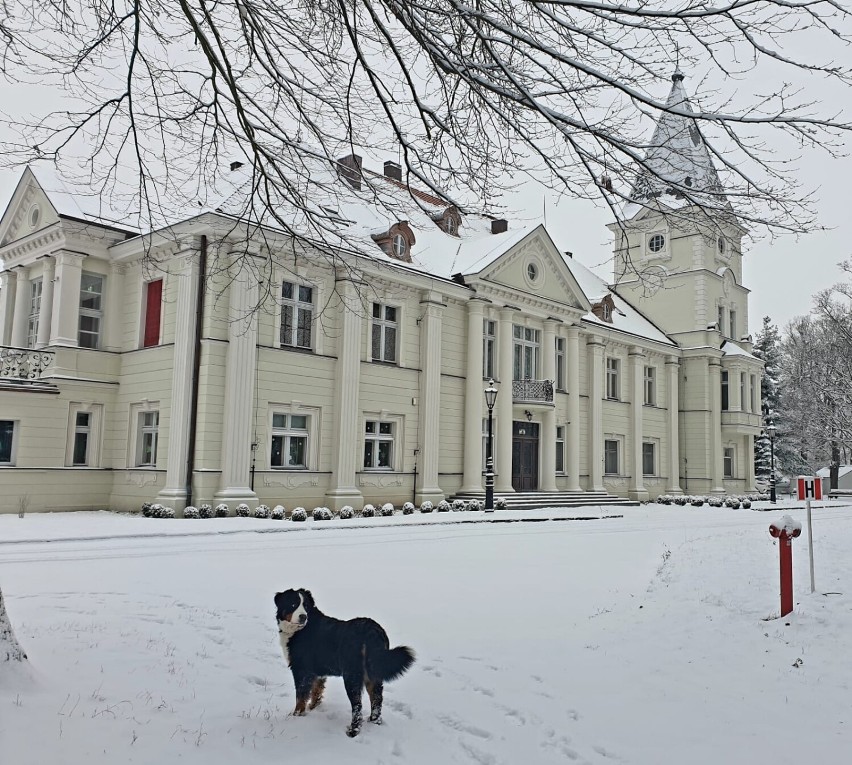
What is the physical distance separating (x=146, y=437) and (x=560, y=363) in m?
17.0

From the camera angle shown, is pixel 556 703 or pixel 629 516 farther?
pixel 629 516

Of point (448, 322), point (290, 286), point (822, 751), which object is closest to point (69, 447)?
point (290, 286)

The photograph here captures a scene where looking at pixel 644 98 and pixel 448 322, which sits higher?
→ pixel 448 322

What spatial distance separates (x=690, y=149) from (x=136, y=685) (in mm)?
5729

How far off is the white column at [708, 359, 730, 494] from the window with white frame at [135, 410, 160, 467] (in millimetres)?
28204

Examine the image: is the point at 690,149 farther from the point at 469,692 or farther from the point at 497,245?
the point at 497,245

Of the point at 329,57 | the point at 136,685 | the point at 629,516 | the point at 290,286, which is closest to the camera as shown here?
the point at 136,685

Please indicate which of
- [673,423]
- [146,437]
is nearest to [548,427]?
[673,423]

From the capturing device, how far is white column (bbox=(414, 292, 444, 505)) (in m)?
26.7

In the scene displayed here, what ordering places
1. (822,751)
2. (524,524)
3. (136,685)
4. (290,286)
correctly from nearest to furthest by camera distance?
1. (822,751)
2. (136,685)
3. (524,524)
4. (290,286)

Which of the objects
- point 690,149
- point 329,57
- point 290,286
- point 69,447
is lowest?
point 69,447

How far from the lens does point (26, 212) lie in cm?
2497

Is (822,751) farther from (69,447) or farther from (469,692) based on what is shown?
(69,447)

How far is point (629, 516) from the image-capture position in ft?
87.2
